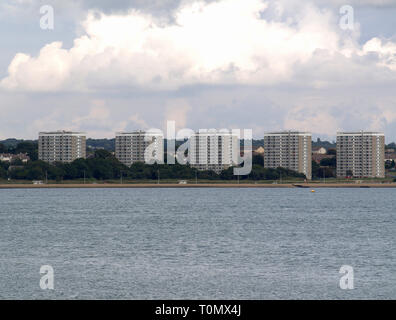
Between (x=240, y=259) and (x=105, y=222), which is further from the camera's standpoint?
(x=105, y=222)

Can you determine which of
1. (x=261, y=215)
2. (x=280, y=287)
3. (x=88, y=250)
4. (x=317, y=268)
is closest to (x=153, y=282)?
(x=280, y=287)

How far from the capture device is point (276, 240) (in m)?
55.1

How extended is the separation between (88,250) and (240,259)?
11.2 m

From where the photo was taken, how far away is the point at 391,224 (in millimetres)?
73438

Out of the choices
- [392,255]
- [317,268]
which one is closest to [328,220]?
[392,255]

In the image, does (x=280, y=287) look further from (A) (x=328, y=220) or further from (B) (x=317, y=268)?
(A) (x=328, y=220)
